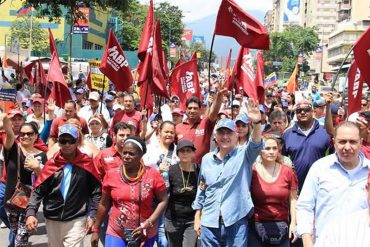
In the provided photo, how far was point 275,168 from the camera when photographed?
5.03 m

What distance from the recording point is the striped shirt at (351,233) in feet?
7.65

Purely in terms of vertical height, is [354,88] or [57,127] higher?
[354,88]

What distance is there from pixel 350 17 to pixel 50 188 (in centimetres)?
10870

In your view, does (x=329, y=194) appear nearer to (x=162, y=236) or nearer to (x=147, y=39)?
(x=162, y=236)

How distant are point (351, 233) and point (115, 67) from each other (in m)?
7.95

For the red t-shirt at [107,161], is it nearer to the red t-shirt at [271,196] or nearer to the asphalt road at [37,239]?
the red t-shirt at [271,196]

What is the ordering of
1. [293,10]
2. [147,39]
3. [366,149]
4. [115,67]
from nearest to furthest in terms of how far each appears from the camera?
[366,149]
[147,39]
[115,67]
[293,10]

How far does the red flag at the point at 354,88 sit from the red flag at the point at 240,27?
4.27 ft

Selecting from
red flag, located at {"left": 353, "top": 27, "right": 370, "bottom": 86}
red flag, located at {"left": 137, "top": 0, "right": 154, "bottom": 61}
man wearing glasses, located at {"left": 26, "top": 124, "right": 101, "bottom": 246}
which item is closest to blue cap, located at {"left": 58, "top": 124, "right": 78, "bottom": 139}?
man wearing glasses, located at {"left": 26, "top": 124, "right": 101, "bottom": 246}

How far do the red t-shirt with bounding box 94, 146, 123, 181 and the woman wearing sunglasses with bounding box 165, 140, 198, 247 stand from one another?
0.61 m

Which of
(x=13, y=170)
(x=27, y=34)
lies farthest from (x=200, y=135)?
(x=27, y=34)

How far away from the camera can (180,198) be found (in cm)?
550

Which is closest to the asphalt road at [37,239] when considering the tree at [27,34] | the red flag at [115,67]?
the red flag at [115,67]

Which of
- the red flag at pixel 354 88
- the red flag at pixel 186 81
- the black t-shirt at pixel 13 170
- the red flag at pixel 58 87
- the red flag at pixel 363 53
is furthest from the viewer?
the red flag at pixel 186 81
